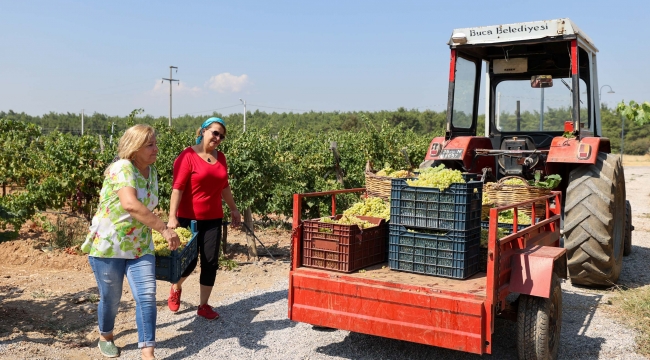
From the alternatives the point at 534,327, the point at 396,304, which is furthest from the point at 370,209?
the point at 534,327

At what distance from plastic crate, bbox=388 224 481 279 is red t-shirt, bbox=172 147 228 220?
1786mm

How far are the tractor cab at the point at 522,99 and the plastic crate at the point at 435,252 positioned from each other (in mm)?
2128

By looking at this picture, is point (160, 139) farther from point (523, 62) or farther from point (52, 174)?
point (523, 62)

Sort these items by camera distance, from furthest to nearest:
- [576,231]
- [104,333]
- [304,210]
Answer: [304,210]
[576,231]
[104,333]

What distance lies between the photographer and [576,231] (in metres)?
5.76

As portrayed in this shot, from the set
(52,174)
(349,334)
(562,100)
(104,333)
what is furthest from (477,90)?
(52,174)

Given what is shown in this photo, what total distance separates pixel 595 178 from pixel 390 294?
293 cm

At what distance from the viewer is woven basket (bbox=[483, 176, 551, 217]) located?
5.46 meters

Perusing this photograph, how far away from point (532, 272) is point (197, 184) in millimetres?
2876

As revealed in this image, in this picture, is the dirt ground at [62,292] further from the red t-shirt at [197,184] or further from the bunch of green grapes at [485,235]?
the bunch of green grapes at [485,235]

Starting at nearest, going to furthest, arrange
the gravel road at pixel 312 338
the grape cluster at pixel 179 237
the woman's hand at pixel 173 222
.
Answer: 1. the gravel road at pixel 312 338
2. the grape cluster at pixel 179 237
3. the woman's hand at pixel 173 222

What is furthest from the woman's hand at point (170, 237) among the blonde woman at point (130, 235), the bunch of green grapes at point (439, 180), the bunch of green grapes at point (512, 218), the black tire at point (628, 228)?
the black tire at point (628, 228)

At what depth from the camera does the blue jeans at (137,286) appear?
13.6ft

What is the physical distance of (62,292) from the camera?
21.0 ft
